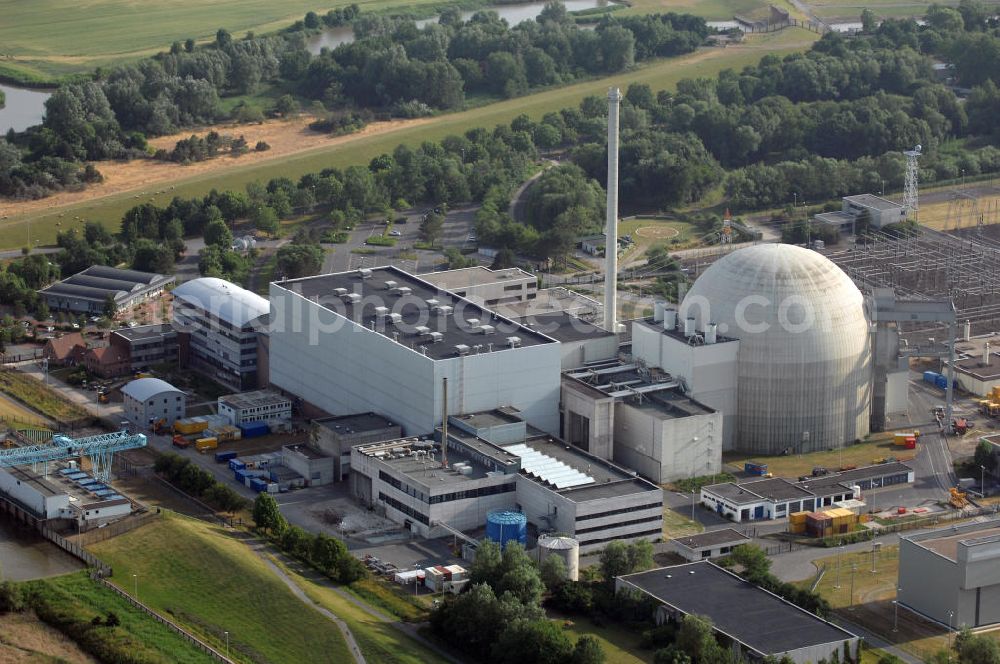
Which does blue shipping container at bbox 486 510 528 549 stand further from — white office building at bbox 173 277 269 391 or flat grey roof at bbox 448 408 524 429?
white office building at bbox 173 277 269 391

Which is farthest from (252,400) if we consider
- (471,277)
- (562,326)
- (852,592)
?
(852,592)

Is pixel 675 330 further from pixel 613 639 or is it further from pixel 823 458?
pixel 613 639

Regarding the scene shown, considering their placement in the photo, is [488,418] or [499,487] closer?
[499,487]

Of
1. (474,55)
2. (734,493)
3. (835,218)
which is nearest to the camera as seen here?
(734,493)

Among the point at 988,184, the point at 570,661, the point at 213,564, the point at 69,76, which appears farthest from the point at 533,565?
the point at 69,76

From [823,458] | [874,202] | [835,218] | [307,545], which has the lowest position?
[823,458]

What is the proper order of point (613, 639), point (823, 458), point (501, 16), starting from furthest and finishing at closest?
point (501, 16), point (823, 458), point (613, 639)

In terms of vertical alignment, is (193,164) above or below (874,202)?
above

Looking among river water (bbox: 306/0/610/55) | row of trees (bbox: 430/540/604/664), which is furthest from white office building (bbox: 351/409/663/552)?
river water (bbox: 306/0/610/55)
